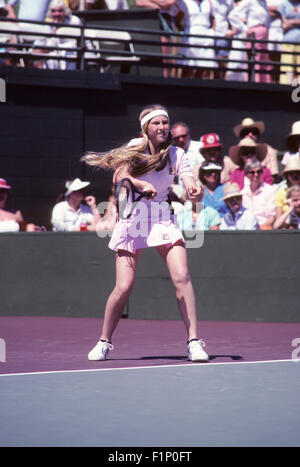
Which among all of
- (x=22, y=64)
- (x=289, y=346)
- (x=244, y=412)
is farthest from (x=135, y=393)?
(x=22, y=64)

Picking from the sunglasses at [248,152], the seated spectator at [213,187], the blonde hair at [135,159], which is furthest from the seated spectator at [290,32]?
the blonde hair at [135,159]

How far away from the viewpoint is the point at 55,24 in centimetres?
1505

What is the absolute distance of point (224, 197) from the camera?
12.8 m

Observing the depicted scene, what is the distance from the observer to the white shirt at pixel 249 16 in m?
17.0

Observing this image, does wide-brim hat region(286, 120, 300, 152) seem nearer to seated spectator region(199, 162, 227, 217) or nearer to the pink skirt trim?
seated spectator region(199, 162, 227, 217)

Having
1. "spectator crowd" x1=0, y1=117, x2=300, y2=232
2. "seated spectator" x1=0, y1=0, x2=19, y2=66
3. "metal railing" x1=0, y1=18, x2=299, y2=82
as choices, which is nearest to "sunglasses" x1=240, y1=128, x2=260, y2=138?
"spectator crowd" x1=0, y1=117, x2=300, y2=232

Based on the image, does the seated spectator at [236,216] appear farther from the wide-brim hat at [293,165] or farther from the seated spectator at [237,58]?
the seated spectator at [237,58]

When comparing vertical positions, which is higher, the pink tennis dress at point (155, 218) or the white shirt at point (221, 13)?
the white shirt at point (221, 13)

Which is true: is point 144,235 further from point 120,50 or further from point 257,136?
point 120,50

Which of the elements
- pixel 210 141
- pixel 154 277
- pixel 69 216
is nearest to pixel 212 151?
pixel 210 141

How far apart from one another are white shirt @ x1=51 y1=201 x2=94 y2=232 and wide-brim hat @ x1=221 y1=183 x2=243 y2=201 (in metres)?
2.03

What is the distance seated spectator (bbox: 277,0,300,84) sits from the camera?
17.2 meters

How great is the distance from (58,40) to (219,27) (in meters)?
2.72
